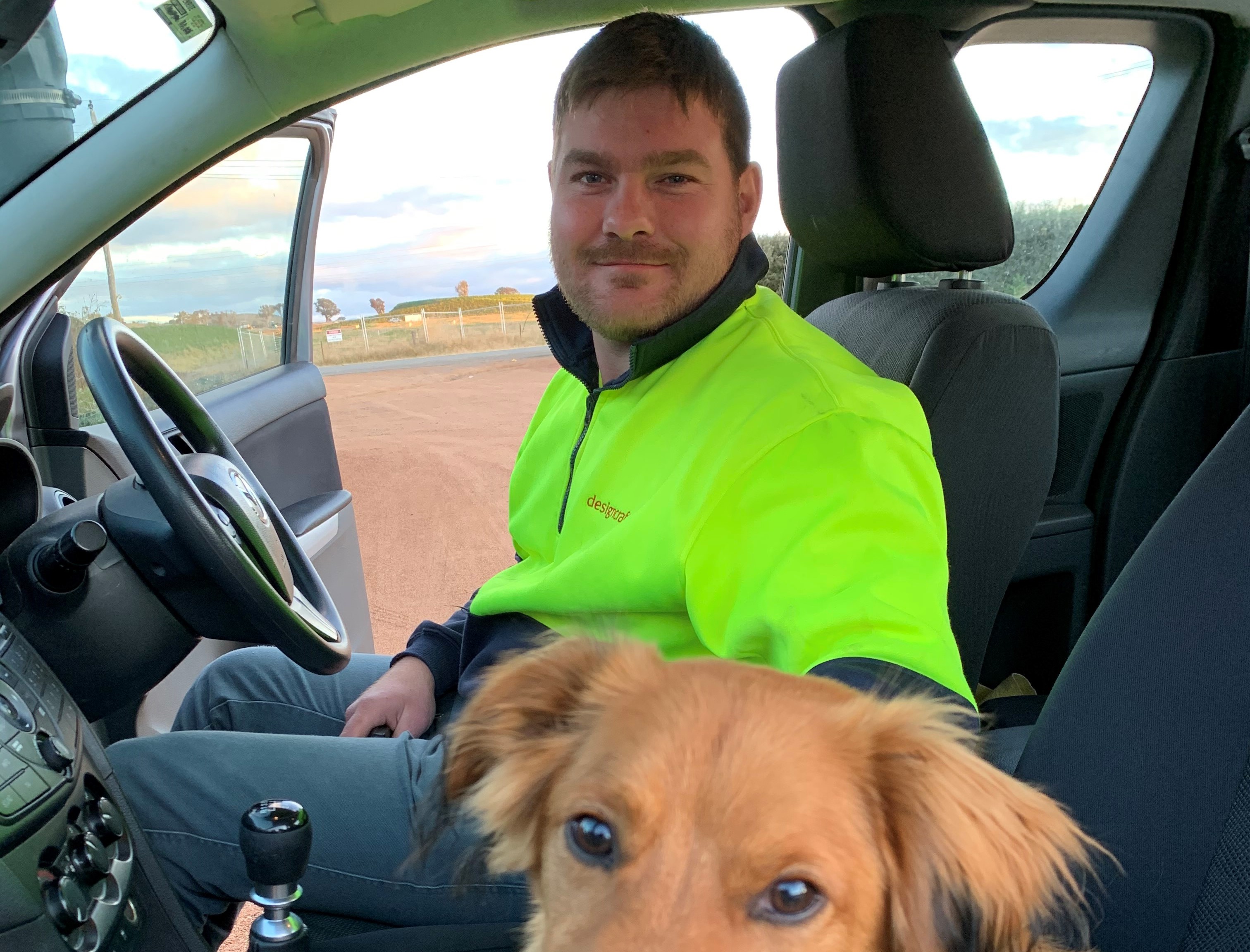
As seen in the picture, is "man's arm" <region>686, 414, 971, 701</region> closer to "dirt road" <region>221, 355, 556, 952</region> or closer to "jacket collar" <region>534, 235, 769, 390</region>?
"jacket collar" <region>534, 235, 769, 390</region>

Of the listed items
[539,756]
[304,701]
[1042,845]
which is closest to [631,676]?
[539,756]

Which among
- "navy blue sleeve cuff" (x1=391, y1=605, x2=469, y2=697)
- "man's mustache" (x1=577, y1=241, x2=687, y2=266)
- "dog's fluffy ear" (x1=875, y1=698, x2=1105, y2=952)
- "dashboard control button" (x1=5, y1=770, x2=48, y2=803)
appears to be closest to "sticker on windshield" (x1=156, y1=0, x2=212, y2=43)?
"man's mustache" (x1=577, y1=241, x2=687, y2=266)

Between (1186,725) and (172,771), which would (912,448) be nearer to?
(1186,725)

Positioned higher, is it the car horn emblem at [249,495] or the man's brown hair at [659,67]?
the man's brown hair at [659,67]

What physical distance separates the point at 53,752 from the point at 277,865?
347 millimetres

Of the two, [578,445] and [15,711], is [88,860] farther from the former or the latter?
[578,445]

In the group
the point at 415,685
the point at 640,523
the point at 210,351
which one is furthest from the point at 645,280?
the point at 210,351

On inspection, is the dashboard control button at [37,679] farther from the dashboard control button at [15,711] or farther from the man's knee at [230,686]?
the man's knee at [230,686]

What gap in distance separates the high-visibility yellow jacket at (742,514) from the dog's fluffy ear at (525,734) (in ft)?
0.80

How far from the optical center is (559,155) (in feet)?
7.36

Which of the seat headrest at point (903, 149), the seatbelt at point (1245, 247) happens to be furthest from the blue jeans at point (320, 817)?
the seatbelt at point (1245, 247)

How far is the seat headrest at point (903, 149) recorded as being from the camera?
222cm

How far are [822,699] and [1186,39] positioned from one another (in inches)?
116

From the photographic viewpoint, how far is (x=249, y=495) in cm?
206
